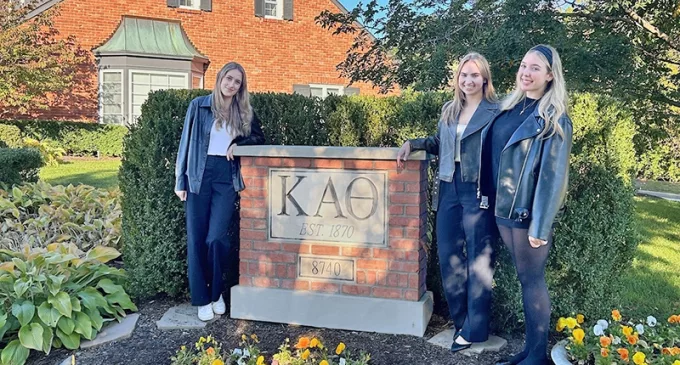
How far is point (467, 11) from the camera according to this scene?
22.4 feet

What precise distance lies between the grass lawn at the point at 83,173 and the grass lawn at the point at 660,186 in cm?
1127

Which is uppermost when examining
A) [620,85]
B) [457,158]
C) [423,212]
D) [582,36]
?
[582,36]

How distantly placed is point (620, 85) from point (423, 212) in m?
3.93

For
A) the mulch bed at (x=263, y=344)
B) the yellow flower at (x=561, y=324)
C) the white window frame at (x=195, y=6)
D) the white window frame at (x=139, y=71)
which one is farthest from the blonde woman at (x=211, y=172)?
the white window frame at (x=195, y=6)

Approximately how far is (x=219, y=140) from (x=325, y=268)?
1.08 m

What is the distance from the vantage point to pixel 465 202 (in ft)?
10.4

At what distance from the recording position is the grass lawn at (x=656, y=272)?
431 centimetres

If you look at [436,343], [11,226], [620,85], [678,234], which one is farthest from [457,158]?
[678,234]

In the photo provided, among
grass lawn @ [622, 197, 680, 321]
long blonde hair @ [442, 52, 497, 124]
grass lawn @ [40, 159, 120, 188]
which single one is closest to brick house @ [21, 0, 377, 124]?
grass lawn @ [40, 159, 120, 188]

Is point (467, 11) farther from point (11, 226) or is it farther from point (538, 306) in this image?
point (11, 226)

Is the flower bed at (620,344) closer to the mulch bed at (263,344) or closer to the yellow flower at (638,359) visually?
the yellow flower at (638,359)

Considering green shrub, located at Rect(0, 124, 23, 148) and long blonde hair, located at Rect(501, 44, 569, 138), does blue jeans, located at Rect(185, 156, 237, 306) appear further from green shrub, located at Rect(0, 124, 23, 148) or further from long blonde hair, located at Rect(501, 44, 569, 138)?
green shrub, located at Rect(0, 124, 23, 148)

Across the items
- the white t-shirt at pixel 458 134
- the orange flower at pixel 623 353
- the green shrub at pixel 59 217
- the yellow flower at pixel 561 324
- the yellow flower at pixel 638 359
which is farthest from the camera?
the green shrub at pixel 59 217

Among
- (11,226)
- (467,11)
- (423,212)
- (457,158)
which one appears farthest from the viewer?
(467,11)
